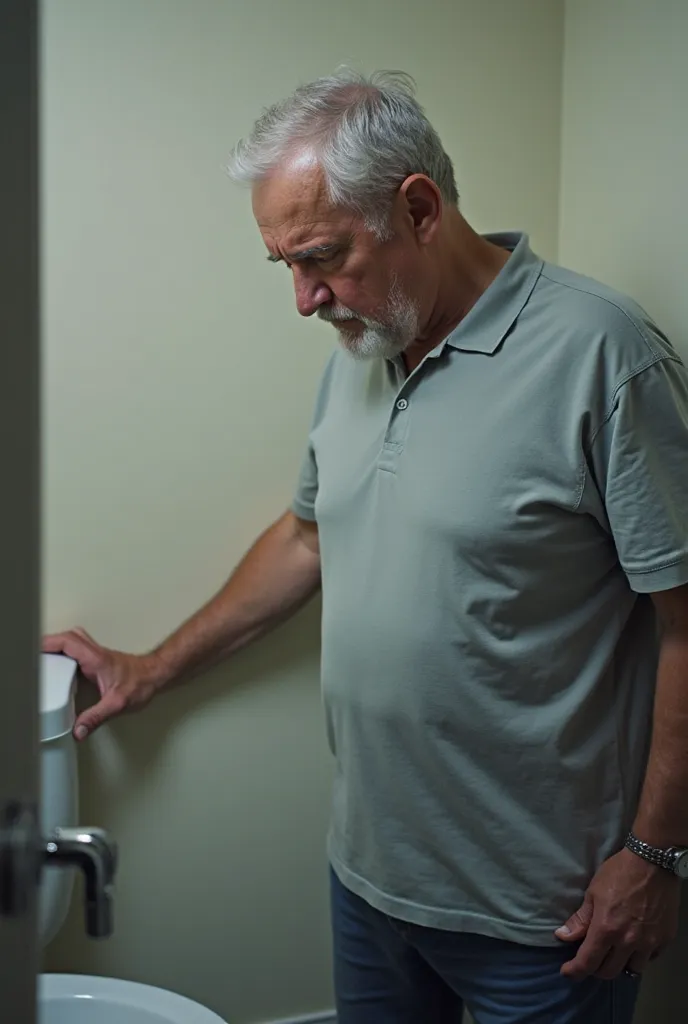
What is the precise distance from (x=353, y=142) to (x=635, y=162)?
1.64ft

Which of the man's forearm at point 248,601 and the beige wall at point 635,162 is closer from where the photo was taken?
the beige wall at point 635,162

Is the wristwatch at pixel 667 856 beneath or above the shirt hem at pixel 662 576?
beneath

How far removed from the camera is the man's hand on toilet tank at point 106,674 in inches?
55.4

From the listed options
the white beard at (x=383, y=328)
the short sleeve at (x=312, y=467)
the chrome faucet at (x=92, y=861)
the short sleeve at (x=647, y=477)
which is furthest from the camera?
the short sleeve at (x=312, y=467)

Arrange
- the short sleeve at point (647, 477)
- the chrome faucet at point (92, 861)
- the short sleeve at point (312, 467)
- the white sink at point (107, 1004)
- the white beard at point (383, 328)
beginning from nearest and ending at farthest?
the chrome faucet at point (92, 861) → the short sleeve at point (647, 477) → the white beard at point (383, 328) → the white sink at point (107, 1004) → the short sleeve at point (312, 467)

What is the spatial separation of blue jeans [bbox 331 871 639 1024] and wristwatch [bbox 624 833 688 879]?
0.14m

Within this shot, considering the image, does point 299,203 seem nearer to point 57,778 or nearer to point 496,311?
point 496,311

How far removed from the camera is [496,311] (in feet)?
3.65

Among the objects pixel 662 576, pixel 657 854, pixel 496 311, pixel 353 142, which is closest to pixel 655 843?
pixel 657 854

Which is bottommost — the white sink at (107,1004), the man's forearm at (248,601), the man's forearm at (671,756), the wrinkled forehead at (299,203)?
the white sink at (107,1004)

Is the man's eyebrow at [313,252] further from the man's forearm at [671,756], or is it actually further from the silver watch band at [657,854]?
the silver watch band at [657,854]

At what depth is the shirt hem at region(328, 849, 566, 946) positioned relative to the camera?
1085mm

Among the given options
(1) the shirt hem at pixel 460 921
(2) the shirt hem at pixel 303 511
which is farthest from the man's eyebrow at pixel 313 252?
(1) the shirt hem at pixel 460 921

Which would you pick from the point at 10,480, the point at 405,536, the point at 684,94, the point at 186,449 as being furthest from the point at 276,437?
the point at 10,480
